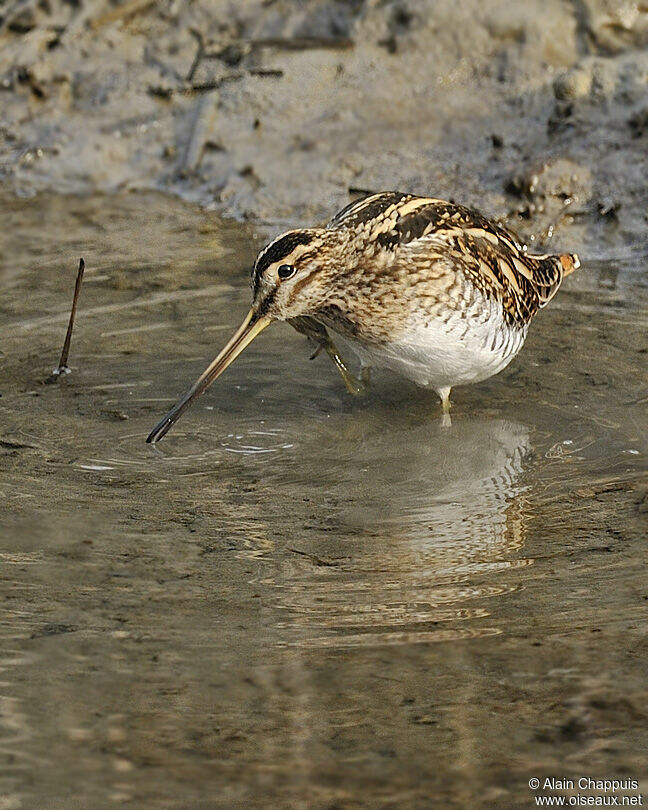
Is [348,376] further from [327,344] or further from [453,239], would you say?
[453,239]

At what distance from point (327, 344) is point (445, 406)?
578mm

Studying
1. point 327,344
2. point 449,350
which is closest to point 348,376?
point 327,344

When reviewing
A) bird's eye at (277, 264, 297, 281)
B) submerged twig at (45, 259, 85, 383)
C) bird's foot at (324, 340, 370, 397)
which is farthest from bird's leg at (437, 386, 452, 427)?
submerged twig at (45, 259, 85, 383)

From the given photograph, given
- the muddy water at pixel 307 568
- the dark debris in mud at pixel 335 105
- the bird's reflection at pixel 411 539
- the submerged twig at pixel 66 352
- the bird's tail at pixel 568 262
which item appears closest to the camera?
the muddy water at pixel 307 568

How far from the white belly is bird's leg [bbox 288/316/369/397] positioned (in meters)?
0.19

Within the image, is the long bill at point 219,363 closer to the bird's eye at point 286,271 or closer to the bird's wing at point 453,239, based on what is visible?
the bird's eye at point 286,271

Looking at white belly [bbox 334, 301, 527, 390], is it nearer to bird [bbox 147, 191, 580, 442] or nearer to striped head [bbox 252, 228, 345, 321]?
bird [bbox 147, 191, 580, 442]

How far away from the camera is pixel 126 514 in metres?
4.98

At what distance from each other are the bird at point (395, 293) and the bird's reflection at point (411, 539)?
362 millimetres

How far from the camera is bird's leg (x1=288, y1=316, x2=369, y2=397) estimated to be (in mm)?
6094

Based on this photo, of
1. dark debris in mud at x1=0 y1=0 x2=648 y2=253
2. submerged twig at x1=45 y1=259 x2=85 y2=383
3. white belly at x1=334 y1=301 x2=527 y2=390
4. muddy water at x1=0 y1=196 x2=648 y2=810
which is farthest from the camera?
dark debris in mud at x1=0 y1=0 x2=648 y2=253

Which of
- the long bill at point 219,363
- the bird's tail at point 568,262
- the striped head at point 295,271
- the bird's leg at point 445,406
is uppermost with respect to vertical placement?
the striped head at point 295,271

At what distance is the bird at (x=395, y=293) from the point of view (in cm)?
549

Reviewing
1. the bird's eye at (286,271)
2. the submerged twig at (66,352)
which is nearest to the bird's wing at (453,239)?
the bird's eye at (286,271)
